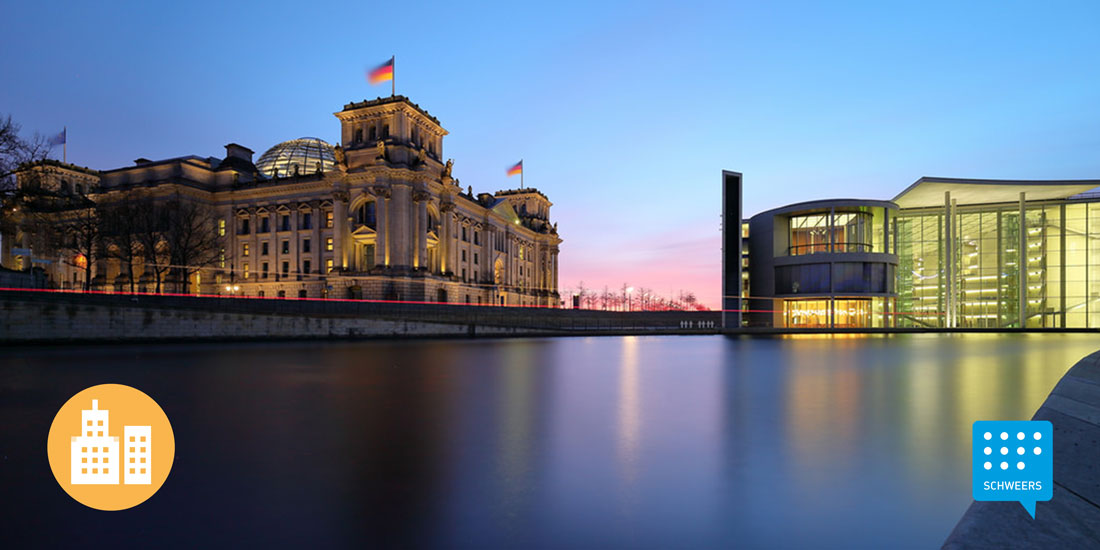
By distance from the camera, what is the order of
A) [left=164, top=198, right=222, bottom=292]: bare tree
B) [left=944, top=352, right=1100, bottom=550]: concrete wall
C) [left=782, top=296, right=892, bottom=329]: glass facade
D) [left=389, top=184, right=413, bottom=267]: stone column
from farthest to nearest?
[left=389, top=184, right=413, bottom=267]: stone column
[left=782, top=296, right=892, bottom=329]: glass facade
[left=164, top=198, right=222, bottom=292]: bare tree
[left=944, top=352, right=1100, bottom=550]: concrete wall

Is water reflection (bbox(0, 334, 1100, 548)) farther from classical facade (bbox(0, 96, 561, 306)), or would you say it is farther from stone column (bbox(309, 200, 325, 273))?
stone column (bbox(309, 200, 325, 273))

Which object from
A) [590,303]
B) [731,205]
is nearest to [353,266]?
[731,205]

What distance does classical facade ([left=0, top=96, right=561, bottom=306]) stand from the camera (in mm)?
65188

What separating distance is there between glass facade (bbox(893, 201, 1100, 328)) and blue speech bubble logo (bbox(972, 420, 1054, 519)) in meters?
69.9

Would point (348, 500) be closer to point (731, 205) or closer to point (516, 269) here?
point (731, 205)

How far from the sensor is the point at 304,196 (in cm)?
7288

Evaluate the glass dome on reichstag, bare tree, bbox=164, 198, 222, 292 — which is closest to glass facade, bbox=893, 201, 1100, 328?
bare tree, bbox=164, 198, 222, 292

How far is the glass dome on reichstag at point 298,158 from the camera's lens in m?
86.4

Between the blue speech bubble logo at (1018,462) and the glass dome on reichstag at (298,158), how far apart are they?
92252 millimetres

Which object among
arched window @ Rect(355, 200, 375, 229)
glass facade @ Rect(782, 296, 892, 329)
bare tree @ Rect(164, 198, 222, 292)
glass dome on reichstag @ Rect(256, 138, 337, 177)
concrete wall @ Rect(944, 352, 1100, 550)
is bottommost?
→ glass facade @ Rect(782, 296, 892, 329)

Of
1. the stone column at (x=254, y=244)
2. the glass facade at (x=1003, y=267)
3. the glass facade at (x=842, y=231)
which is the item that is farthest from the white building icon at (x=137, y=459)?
the stone column at (x=254, y=244)

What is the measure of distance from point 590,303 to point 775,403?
152241mm

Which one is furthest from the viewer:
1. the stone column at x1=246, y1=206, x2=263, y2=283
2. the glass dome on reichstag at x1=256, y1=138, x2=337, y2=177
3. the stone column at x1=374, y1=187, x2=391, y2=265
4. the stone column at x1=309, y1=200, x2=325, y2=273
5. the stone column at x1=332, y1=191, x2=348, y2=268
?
the glass dome on reichstag at x1=256, y1=138, x2=337, y2=177

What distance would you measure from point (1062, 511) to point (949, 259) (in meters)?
70.5
